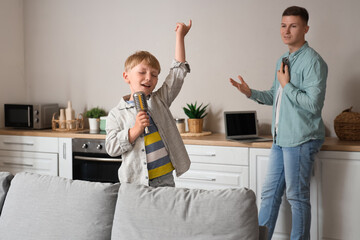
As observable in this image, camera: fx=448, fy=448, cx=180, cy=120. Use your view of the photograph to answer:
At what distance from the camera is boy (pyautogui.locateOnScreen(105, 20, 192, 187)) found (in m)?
2.09

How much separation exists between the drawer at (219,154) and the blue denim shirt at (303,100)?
1.28 ft

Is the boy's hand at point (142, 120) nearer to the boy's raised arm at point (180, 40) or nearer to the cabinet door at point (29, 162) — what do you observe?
the boy's raised arm at point (180, 40)

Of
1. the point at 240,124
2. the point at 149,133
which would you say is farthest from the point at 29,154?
the point at 149,133

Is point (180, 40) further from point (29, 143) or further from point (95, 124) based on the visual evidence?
point (29, 143)

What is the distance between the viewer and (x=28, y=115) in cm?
408

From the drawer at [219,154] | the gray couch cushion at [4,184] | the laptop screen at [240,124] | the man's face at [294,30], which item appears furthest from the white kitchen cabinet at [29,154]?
the man's face at [294,30]

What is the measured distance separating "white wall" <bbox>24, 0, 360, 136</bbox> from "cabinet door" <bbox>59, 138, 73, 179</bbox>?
22.6 inches

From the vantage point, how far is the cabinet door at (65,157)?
12.5 ft

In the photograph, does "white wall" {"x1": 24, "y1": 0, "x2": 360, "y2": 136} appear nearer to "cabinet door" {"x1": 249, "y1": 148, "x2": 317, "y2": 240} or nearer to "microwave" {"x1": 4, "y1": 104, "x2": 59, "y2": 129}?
"microwave" {"x1": 4, "y1": 104, "x2": 59, "y2": 129}

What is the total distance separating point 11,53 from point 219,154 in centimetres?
238

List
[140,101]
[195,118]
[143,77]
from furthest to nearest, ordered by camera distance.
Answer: [195,118] < [143,77] < [140,101]

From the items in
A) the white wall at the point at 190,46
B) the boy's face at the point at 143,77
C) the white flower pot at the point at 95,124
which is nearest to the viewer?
the boy's face at the point at 143,77

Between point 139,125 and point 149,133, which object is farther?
point 149,133

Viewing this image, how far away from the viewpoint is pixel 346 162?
2.93 meters
